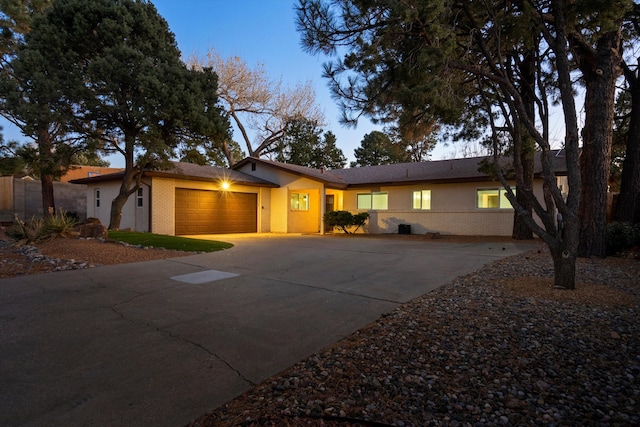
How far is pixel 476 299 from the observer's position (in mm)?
4523

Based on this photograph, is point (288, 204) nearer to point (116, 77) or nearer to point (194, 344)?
point (116, 77)

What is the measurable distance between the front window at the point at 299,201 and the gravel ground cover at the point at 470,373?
47.3 feet

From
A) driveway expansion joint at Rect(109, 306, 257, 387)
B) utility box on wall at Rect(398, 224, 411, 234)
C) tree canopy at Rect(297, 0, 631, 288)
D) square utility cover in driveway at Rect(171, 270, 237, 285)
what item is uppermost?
tree canopy at Rect(297, 0, 631, 288)

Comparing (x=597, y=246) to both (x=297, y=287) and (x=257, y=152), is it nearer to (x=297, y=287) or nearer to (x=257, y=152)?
(x=297, y=287)

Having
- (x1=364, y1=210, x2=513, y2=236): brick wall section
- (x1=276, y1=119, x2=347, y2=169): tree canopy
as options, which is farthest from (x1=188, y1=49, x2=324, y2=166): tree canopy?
(x1=364, y1=210, x2=513, y2=236): brick wall section

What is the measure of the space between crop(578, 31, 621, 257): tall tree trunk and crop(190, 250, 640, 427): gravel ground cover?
504cm

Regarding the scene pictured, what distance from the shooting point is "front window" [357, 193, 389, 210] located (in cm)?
1762

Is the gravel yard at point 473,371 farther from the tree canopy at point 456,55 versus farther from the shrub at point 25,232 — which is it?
the shrub at point 25,232

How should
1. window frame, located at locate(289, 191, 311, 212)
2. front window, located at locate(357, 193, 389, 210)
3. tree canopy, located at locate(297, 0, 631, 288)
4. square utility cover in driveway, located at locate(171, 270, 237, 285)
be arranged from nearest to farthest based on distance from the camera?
tree canopy, located at locate(297, 0, 631, 288) < square utility cover in driveway, located at locate(171, 270, 237, 285) < front window, located at locate(357, 193, 389, 210) < window frame, located at locate(289, 191, 311, 212)

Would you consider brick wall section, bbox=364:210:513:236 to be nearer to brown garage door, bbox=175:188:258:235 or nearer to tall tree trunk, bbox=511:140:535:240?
tall tree trunk, bbox=511:140:535:240

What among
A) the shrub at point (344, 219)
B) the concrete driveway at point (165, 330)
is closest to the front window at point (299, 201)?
the shrub at point (344, 219)

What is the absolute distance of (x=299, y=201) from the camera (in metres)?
18.7

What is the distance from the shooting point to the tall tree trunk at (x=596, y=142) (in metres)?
7.77

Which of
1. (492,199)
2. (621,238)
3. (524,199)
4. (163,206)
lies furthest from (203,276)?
(492,199)
